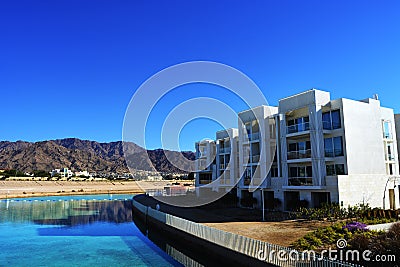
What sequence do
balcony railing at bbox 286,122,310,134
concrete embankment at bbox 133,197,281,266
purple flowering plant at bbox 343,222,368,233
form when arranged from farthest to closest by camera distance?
balcony railing at bbox 286,122,310,134 < purple flowering plant at bbox 343,222,368,233 < concrete embankment at bbox 133,197,281,266

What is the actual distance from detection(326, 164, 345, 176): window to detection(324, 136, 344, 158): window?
0.82 m

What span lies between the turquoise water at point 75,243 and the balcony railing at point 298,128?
1489cm

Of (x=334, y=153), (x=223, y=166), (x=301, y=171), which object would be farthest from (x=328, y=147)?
(x=223, y=166)

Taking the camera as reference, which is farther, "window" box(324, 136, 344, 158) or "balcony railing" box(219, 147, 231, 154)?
"balcony railing" box(219, 147, 231, 154)

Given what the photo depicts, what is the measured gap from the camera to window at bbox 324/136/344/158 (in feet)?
84.8

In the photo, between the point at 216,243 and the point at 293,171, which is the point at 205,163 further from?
the point at 216,243

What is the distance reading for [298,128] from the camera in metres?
27.5

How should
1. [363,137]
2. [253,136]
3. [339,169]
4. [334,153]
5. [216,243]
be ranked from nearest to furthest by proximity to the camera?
[216,243], [339,169], [334,153], [363,137], [253,136]

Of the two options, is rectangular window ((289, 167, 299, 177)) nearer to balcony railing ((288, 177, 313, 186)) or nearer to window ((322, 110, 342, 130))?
balcony railing ((288, 177, 313, 186))

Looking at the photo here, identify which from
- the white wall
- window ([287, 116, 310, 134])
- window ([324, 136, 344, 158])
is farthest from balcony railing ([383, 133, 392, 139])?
window ([287, 116, 310, 134])

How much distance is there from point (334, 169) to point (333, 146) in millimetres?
1891

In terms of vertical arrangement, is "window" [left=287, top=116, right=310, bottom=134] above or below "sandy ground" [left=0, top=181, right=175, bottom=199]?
above

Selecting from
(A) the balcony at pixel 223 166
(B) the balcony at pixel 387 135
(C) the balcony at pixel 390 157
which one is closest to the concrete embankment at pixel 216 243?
(A) the balcony at pixel 223 166

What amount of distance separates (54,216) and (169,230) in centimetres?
2290
